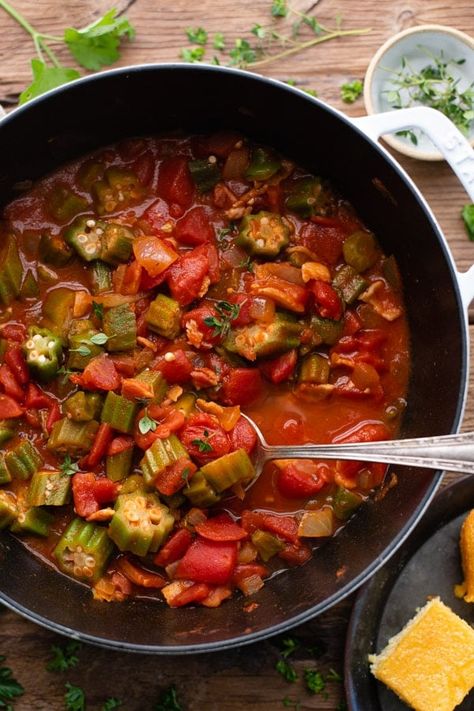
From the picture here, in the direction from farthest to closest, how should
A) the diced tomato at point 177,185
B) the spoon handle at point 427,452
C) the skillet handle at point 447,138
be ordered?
the diced tomato at point 177,185 < the skillet handle at point 447,138 < the spoon handle at point 427,452

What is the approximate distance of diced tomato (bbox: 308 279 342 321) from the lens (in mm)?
4434

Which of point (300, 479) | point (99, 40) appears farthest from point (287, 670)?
point (99, 40)

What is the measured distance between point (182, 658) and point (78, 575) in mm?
783

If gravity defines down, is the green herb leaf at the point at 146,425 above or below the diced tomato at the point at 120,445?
above

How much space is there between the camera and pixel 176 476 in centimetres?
426

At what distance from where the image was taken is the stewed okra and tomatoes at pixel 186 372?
435 cm

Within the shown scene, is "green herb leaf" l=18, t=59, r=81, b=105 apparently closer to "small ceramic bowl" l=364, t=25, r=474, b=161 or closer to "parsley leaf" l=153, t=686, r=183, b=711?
"small ceramic bowl" l=364, t=25, r=474, b=161

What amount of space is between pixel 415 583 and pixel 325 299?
1.65 m

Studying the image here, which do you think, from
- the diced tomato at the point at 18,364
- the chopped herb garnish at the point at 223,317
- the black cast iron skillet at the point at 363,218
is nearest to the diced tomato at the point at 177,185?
the black cast iron skillet at the point at 363,218

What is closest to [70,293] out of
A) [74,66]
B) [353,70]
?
[74,66]

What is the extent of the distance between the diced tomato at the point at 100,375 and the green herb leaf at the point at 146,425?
227 millimetres

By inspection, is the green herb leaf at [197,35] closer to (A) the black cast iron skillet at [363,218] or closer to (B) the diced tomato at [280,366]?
(A) the black cast iron skillet at [363,218]

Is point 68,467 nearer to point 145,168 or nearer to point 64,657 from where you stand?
point 64,657

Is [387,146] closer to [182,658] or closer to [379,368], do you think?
[379,368]
